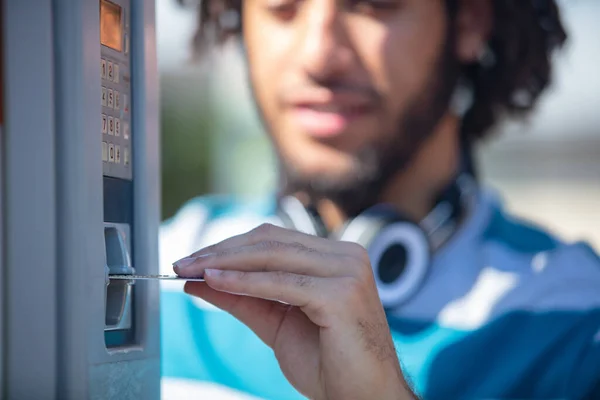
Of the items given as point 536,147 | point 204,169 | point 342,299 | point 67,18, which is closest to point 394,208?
point 536,147

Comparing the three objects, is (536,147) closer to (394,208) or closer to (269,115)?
(394,208)

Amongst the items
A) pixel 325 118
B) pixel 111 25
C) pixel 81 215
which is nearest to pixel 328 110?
pixel 325 118

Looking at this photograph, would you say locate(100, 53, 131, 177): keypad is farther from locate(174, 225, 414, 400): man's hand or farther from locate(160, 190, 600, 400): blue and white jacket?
locate(160, 190, 600, 400): blue and white jacket

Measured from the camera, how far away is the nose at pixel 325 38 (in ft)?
8.13

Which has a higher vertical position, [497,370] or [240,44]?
[240,44]

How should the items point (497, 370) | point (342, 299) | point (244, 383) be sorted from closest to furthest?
point (342, 299) < point (497, 370) < point (244, 383)

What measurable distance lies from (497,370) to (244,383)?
0.75 m

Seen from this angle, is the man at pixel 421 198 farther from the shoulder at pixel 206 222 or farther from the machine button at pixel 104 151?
the machine button at pixel 104 151

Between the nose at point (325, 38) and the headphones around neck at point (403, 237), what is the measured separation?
1.43ft

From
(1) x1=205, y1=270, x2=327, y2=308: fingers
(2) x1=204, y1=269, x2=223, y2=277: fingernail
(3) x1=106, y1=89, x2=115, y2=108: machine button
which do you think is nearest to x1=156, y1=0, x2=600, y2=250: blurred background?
(1) x1=205, y1=270, x2=327, y2=308: fingers

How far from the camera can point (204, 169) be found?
2805 mm

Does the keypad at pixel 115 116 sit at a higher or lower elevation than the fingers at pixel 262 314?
higher

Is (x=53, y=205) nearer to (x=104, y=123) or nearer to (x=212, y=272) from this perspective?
(x=104, y=123)

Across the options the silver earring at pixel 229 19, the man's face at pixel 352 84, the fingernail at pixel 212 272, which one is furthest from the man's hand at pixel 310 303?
the silver earring at pixel 229 19
